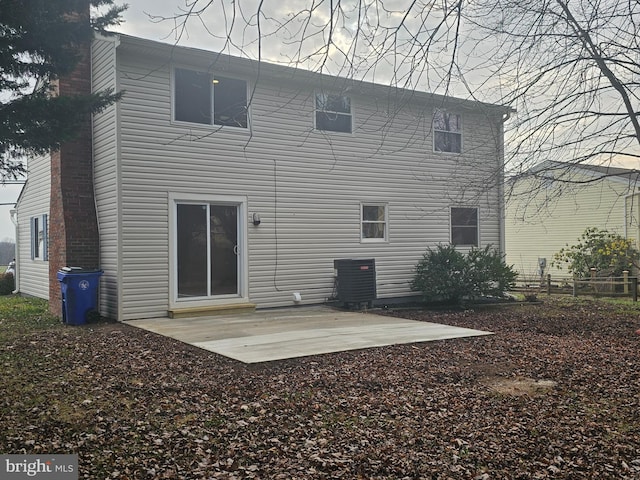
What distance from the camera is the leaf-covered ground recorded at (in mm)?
3826

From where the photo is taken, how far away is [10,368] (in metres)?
6.54

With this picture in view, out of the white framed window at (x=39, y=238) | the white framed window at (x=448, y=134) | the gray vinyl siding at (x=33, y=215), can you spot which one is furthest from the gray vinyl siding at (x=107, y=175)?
the white framed window at (x=448, y=134)

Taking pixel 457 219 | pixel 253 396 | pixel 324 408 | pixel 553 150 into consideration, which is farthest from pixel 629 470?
pixel 457 219

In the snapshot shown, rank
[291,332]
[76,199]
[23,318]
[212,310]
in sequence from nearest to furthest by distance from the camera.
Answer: [291,332] < [212,310] < [76,199] < [23,318]

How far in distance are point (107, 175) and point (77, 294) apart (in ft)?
7.53

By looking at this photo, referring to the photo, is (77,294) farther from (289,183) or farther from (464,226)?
(464,226)

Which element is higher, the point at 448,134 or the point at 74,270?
the point at 448,134

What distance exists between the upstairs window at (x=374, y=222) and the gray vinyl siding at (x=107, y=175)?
5772mm

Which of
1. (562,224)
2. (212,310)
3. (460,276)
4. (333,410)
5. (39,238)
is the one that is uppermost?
(562,224)

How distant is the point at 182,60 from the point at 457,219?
8.25 meters

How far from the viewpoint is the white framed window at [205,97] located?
10.8 metres

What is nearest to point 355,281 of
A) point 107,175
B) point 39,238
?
point 107,175

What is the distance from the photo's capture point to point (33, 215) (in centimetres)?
1549

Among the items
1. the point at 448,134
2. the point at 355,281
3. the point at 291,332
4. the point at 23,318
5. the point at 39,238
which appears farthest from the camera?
the point at 39,238
